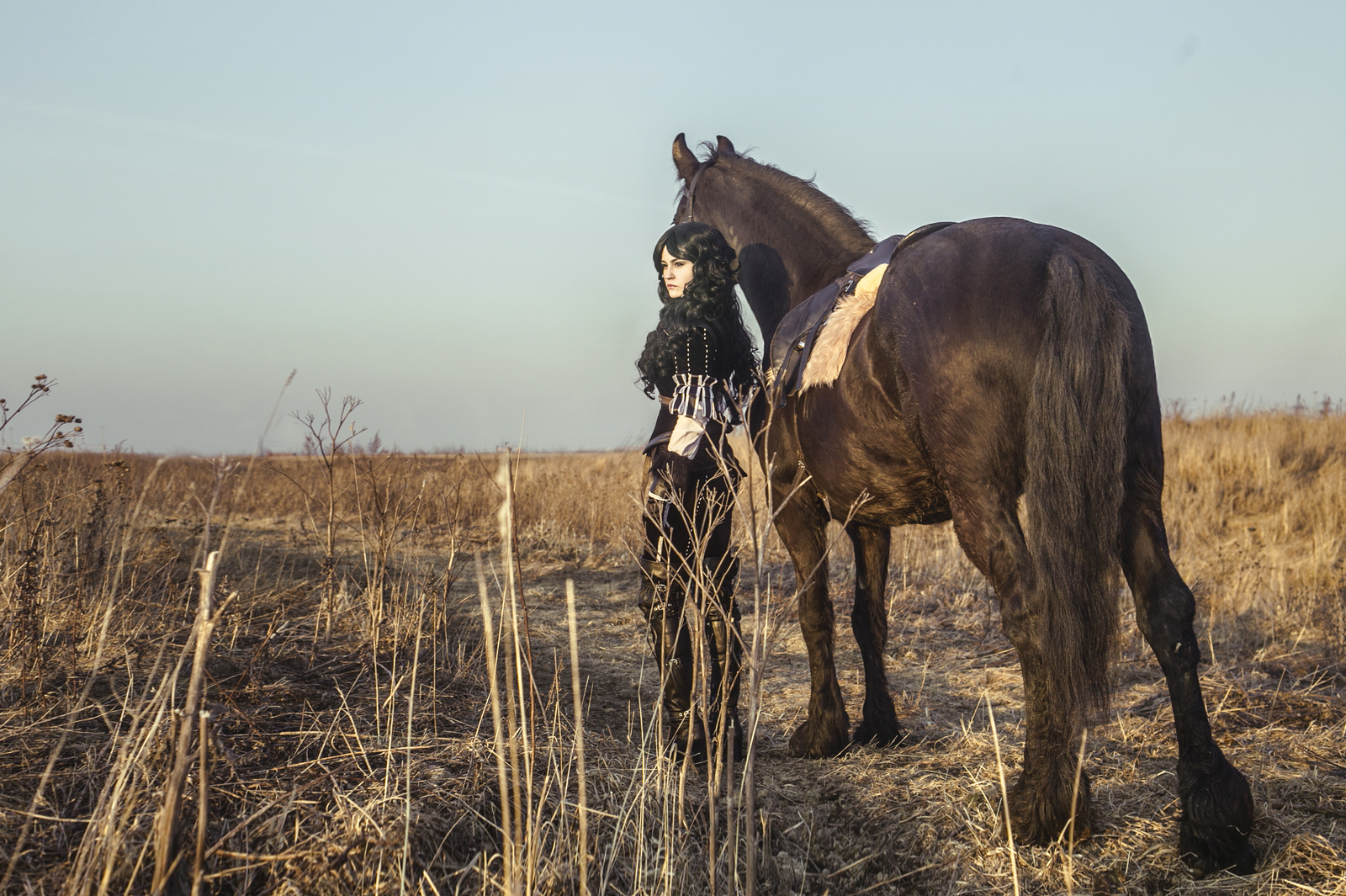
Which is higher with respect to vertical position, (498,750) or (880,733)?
(498,750)

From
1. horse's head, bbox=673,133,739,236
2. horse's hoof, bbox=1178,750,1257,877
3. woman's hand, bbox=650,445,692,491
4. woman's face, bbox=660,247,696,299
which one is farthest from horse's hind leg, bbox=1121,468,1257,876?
horse's head, bbox=673,133,739,236

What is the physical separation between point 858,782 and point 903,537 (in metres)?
6.06

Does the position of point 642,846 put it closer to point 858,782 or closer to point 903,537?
point 858,782

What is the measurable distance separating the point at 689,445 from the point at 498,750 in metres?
1.41

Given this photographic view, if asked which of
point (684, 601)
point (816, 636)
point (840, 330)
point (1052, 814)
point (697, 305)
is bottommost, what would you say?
point (1052, 814)

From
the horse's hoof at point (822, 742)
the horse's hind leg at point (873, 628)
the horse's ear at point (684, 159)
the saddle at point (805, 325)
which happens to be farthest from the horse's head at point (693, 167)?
the horse's hoof at point (822, 742)

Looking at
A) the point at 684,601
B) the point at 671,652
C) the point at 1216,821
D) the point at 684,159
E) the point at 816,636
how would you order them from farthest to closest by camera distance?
the point at 684,159, the point at 816,636, the point at 671,652, the point at 684,601, the point at 1216,821

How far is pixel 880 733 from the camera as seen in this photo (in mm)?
3666

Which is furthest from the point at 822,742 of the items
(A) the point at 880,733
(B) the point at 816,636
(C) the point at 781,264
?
(C) the point at 781,264

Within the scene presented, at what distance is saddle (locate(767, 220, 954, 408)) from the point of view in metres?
3.30

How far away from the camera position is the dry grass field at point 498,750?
182 cm

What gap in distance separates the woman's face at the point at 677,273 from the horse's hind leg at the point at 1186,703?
1774 mm

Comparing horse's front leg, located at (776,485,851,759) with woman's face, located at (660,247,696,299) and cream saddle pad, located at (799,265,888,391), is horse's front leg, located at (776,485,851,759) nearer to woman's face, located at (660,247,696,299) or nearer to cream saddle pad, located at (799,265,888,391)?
cream saddle pad, located at (799,265,888,391)

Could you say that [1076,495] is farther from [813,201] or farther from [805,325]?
[813,201]
